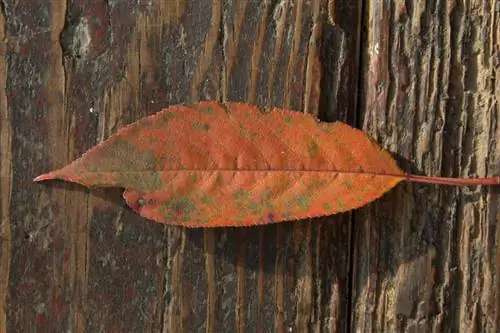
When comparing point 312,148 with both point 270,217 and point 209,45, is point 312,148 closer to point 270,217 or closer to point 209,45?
point 270,217

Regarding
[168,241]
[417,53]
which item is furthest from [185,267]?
[417,53]

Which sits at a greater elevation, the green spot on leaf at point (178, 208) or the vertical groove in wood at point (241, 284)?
the green spot on leaf at point (178, 208)

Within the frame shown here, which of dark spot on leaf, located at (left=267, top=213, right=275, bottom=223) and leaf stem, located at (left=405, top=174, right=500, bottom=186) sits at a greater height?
leaf stem, located at (left=405, top=174, right=500, bottom=186)

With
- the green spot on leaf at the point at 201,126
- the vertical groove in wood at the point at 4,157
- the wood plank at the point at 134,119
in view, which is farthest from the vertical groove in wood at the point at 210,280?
the vertical groove in wood at the point at 4,157

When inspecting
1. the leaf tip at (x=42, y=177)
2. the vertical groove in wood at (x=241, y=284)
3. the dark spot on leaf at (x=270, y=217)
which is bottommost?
the vertical groove in wood at (x=241, y=284)

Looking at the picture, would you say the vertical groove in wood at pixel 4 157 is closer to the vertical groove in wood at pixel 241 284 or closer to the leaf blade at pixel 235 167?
the leaf blade at pixel 235 167

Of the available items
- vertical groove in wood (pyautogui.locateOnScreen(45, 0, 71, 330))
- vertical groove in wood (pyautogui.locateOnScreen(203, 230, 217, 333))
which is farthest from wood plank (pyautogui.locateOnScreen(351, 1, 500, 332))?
vertical groove in wood (pyautogui.locateOnScreen(45, 0, 71, 330))

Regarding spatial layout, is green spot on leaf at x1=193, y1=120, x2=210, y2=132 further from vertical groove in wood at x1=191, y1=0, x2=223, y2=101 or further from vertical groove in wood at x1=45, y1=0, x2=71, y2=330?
vertical groove in wood at x1=45, y1=0, x2=71, y2=330
